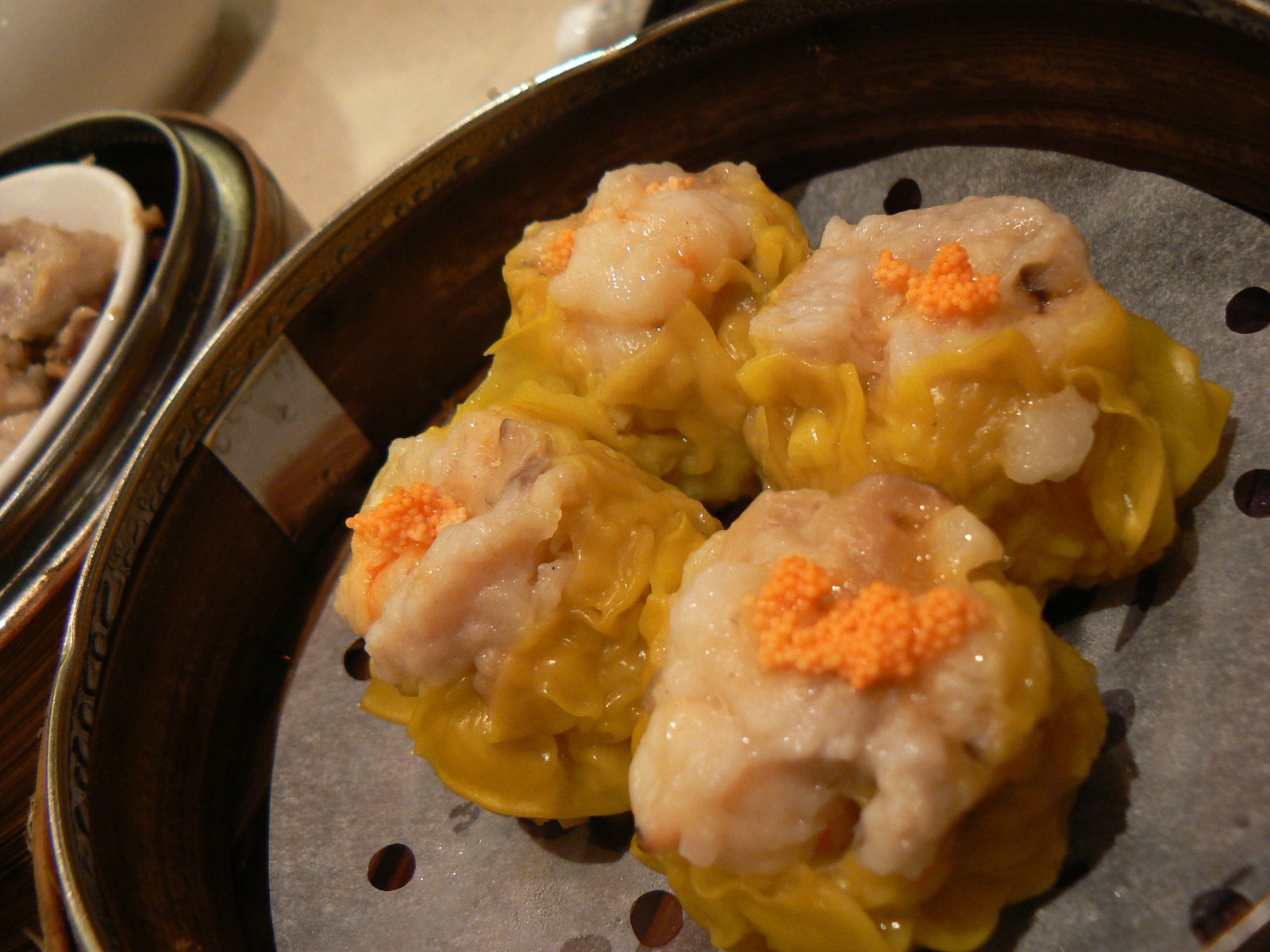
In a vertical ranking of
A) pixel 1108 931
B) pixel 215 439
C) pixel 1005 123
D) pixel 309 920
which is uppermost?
pixel 1005 123

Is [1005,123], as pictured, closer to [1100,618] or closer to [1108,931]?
[1100,618]

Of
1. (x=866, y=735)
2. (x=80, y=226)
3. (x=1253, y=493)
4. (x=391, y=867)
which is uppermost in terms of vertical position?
(x=80, y=226)

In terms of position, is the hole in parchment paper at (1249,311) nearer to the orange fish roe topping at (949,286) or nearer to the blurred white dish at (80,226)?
the orange fish roe topping at (949,286)

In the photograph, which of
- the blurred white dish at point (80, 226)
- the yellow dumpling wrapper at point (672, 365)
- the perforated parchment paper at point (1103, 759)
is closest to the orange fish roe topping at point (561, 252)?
the yellow dumpling wrapper at point (672, 365)

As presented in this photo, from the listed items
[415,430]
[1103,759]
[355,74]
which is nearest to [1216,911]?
[1103,759]

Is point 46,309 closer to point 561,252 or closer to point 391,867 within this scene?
point 561,252

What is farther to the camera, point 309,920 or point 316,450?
point 316,450

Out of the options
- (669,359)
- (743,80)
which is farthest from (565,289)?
(743,80)
